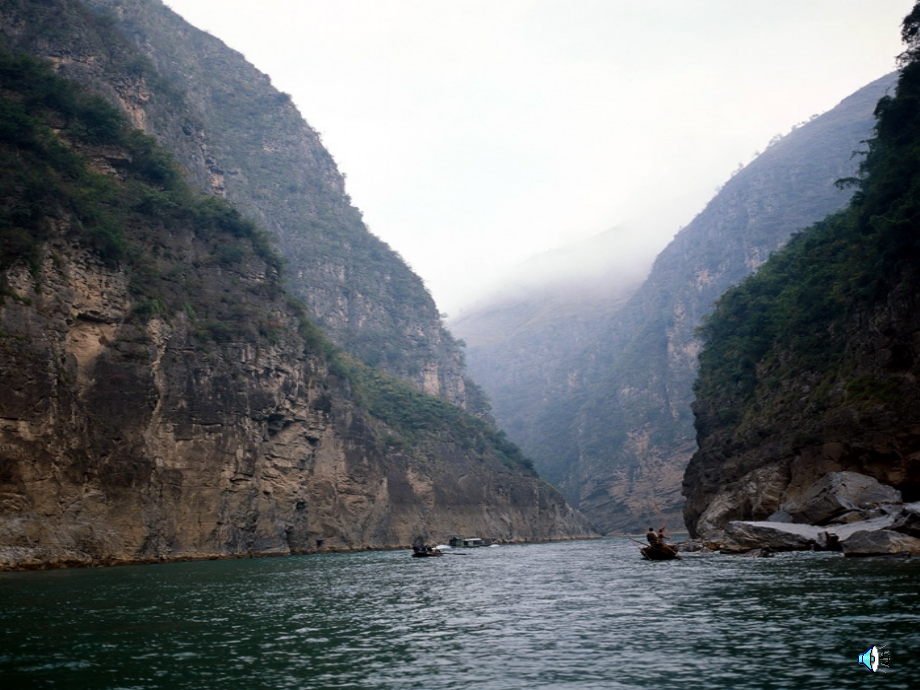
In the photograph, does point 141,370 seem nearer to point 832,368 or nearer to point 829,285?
point 832,368

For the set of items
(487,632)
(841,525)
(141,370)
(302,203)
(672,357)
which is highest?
(302,203)

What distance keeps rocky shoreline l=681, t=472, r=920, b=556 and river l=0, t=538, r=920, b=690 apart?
64.1 inches

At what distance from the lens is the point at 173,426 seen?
163 ft

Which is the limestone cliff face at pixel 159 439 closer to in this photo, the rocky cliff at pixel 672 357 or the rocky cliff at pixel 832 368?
the rocky cliff at pixel 832 368

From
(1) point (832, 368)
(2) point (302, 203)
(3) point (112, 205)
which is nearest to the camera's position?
(1) point (832, 368)

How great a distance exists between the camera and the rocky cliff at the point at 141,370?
39.8 m

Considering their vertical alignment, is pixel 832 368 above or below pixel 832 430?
above

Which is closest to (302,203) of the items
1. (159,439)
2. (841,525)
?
(159,439)

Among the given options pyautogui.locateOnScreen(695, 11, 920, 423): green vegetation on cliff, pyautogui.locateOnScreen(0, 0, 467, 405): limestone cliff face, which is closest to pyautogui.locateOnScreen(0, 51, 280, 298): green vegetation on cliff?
pyautogui.locateOnScreen(0, 0, 467, 405): limestone cliff face

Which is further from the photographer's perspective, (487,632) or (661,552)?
(661,552)

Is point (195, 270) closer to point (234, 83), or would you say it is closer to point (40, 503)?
point (40, 503)

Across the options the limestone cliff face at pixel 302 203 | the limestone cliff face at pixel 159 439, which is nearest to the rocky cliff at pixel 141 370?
the limestone cliff face at pixel 159 439

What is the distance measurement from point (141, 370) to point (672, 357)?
13295 centimetres

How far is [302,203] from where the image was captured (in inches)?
4993
